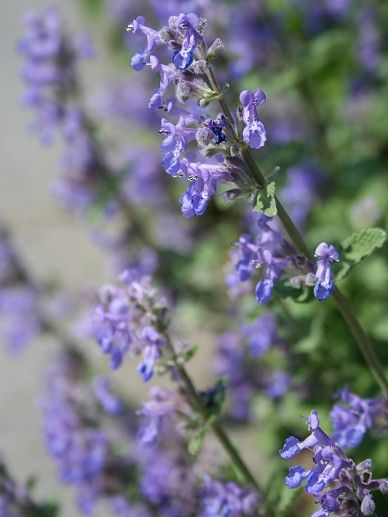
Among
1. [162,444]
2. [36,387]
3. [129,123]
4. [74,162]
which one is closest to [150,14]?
[129,123]

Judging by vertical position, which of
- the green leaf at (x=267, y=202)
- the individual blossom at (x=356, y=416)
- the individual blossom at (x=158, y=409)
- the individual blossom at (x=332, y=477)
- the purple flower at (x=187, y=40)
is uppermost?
the purple flower at (x=187, y=40)

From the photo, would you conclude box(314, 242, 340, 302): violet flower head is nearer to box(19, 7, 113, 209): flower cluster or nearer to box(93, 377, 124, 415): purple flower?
box(93, 377, 124, 415): purple flower

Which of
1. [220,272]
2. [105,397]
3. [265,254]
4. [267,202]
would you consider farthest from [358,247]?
[220,272]

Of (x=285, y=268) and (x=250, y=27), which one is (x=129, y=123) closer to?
(x=250, y=27)

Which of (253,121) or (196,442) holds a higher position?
(253,121)

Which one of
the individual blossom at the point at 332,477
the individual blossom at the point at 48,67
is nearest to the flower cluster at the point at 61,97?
the individual blossom at the point at 48,67

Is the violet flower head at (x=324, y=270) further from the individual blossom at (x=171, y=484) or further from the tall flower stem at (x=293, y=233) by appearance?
the individual blossom at (x=171, y=484)

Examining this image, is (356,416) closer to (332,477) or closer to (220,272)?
(332,477)
